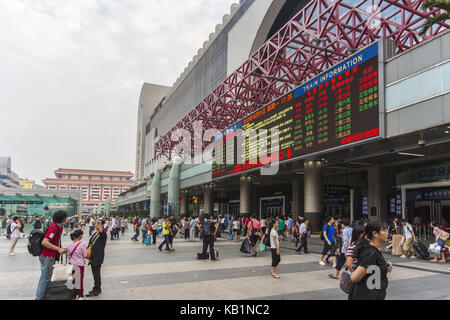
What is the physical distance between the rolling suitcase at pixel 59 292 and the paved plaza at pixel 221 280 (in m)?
1.49

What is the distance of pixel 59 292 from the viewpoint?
5477 mm

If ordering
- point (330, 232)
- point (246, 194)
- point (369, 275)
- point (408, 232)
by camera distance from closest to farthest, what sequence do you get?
1. point (369, 275)
2. point (330, 232)
3. point (408, 232)
4. point (246, 194)

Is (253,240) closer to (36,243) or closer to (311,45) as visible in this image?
(36,243)

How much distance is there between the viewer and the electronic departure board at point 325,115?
548 inches

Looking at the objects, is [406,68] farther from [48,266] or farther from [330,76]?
[48,266]

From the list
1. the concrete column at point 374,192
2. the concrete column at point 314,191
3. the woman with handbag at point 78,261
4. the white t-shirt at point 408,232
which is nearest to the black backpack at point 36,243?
the woman with handbag at point 78,261

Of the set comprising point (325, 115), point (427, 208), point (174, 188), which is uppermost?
point (325, 115)

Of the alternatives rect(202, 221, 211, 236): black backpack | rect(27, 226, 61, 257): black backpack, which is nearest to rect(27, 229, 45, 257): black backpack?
rect(27, 226, 61, 257): black backpack

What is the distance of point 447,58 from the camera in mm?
11594

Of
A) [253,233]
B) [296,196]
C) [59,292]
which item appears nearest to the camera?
[59,292]

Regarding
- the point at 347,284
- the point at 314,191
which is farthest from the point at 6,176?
the point at 347,284

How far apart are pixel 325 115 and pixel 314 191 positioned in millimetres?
6568

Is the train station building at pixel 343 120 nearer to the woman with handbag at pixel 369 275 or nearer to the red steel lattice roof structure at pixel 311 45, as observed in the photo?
the red steel lattice roof structure at pixel 311 45

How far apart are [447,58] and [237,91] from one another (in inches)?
826
